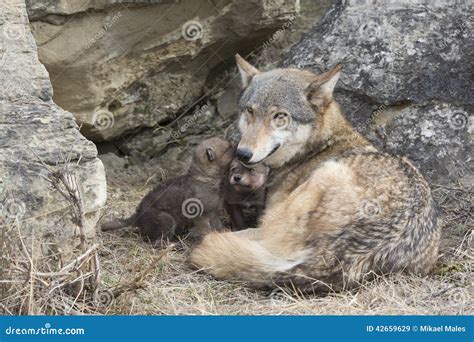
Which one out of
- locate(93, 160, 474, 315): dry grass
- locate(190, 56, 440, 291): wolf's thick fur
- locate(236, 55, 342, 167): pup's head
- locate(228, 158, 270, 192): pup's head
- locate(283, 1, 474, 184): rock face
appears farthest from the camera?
locate(283, 1, 474, 184): rock face

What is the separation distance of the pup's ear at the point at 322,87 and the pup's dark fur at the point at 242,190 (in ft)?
2.23

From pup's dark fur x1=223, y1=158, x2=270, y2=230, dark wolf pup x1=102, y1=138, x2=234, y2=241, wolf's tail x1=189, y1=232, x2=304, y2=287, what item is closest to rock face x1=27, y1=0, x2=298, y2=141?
dark wolf pup x1=102, y1=138, x2=234, y2=241

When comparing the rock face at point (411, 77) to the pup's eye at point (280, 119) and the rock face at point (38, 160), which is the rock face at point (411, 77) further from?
the rock face at point (38, 160)

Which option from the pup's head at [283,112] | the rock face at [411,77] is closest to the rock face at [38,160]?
the pup's head at [283,112]

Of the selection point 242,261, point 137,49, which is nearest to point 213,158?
point 242,261

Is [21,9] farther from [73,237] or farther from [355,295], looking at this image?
[355,295]

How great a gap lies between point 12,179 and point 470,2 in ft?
14.7

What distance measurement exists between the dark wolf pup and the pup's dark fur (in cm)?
10

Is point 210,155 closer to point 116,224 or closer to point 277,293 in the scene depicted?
point 116,224

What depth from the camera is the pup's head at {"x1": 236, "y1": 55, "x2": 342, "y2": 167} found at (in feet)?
21.1

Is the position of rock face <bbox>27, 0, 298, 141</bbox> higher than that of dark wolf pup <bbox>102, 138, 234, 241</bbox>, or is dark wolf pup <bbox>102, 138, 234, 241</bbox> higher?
rock face <bbox>27, 0, 298, 141</bbox>

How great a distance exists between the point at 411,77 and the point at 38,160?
356 centimetres

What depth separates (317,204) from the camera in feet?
19.2

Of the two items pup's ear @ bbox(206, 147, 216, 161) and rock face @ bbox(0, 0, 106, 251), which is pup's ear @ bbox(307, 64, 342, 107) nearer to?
pup's ear @ bbox(206, 147, 216, 161)
